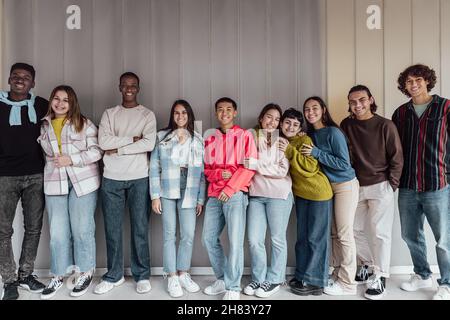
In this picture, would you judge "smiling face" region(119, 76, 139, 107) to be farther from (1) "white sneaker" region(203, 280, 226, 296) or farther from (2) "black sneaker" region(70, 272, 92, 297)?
(1) "white sneaker" region(203, 280, 226, 296)

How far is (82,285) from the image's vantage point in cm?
217

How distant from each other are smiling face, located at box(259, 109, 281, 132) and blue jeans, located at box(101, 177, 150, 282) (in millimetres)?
934

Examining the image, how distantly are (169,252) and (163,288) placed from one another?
0.98 feet

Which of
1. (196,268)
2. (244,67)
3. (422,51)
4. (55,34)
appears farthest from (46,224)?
(422,51)

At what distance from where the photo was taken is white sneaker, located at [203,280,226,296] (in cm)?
218

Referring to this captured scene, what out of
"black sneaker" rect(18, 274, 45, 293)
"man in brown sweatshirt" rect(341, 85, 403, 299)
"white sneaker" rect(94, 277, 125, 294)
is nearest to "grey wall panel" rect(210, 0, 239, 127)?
"man in brown sweatshirt" rect(341, 85, 403, 299)

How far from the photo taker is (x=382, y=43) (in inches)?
99.0

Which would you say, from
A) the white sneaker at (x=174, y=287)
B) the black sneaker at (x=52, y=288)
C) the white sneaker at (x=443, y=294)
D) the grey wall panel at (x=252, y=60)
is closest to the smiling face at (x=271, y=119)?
the grey wall panel at (x=252, y=60)

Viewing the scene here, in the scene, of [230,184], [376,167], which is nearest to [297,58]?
[376,167]

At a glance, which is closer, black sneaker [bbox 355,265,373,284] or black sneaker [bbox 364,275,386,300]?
black sneaker [bbox 364,275,386,300]

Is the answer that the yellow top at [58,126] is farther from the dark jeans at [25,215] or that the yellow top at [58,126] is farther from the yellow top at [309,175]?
the yellow top at [309,175]

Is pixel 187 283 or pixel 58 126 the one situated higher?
pixel 58 126

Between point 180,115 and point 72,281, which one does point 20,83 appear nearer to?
point 180,115

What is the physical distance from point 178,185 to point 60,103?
38.8 inches
